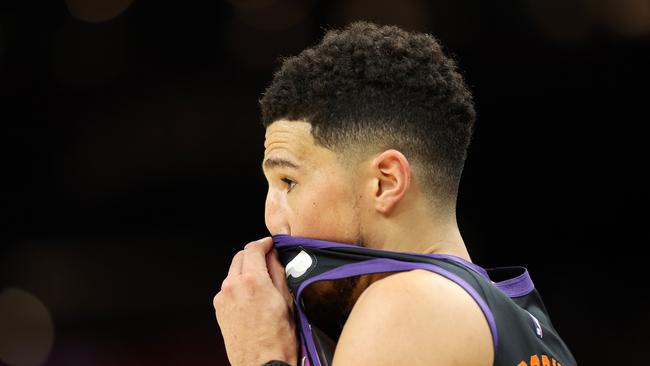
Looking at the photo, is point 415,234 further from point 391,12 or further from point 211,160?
point 211,160

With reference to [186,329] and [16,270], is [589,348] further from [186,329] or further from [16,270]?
[16,270]

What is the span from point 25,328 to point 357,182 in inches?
197

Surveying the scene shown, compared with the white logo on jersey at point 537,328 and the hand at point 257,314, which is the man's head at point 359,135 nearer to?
the hand at point 257,314

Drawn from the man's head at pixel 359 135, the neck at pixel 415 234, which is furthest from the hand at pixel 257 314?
the neck at pixel 415 234

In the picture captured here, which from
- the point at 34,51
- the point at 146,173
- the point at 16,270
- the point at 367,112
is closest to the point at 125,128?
the point at 146,173

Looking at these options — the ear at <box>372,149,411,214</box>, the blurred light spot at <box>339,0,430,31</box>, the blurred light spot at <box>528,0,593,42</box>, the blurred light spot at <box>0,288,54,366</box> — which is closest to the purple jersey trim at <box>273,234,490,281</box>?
the ear at <box>372,149,411,214</box>

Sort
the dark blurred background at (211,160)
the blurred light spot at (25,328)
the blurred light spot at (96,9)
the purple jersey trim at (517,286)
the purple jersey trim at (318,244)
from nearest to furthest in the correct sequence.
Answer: the purple jersey trim at (318,244)
the purple jersey trim at (517,286)
the blurred light spot at (96,9)
the dark blurred background at (211,160)
the blurred light spot at (25,328)

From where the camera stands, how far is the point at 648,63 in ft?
18.0

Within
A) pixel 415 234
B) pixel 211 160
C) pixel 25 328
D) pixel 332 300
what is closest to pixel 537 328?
pixel 415 234

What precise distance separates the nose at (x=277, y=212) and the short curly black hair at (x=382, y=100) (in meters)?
0.15

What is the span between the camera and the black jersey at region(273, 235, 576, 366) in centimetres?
143

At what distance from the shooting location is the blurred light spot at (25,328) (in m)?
5.82

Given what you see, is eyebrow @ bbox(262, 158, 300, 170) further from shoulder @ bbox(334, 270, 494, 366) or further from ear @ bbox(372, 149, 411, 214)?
shoulder @ bbox(334, 270, 494, 366)

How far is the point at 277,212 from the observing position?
1655 mm
